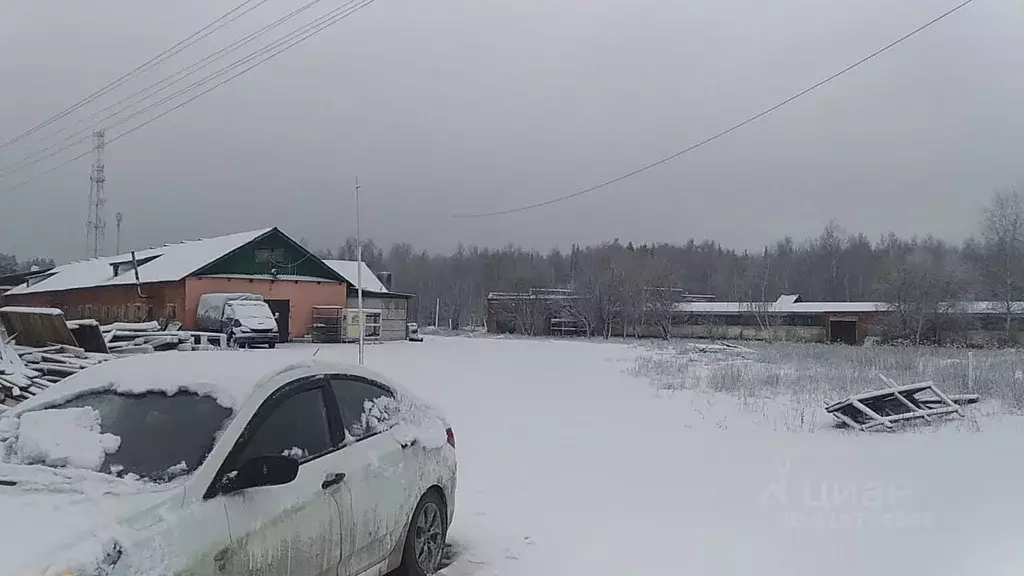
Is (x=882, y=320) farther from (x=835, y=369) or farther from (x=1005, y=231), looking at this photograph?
(x=835, y=369)

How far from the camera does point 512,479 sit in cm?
827

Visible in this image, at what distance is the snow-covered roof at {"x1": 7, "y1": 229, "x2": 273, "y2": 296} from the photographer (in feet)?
116

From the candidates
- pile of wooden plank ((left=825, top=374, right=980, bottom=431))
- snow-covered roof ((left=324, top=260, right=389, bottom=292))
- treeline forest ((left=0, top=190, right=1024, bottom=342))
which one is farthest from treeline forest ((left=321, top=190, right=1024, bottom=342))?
pile of wooden plank ((left=825, top=374, right=980, bottom=431))

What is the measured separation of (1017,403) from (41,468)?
15399 mm

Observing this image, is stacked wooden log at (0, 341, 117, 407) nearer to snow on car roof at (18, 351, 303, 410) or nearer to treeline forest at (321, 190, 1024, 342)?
snow on car roof at (18, 351, 303, 410)

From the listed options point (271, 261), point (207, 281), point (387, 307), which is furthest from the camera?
point (387, 307)

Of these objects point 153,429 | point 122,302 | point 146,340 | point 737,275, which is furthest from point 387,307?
point 737,275

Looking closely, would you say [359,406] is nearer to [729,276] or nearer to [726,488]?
[726,488]

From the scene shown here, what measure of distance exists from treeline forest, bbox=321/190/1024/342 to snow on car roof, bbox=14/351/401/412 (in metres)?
56.9

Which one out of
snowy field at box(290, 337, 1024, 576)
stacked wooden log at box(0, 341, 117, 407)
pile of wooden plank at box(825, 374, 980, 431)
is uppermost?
stacked wooden log at box(0, 341, 117, 407)

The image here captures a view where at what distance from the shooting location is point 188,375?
4156 millimetres

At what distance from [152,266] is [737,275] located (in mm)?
75978

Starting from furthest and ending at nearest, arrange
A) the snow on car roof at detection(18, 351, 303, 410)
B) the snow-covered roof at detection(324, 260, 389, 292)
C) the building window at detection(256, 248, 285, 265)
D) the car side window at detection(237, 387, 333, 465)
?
1. the snow-covered roof at detection(324, 260, 389, 292)
2. the building window at detection(256, 248, 285, 265)
3. the snow on car roof at detection(18, 351, 303, 410)
4. the car side window at detection(237, 387, 333, 465)

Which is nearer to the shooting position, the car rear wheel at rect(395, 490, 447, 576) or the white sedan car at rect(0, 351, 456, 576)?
the white sedan car at rect(0, 351, 456, 576)
